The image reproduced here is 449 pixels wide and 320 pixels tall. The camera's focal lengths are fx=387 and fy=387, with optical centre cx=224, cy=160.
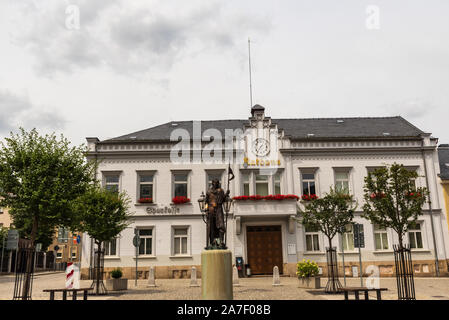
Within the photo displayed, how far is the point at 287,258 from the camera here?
2591cm

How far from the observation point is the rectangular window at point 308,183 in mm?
27203

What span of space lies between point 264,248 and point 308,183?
18.1 ft

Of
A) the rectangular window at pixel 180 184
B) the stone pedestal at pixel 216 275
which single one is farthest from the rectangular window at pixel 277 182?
the stone pedestal at pixel 216 275

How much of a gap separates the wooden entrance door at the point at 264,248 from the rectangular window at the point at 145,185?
7.33m

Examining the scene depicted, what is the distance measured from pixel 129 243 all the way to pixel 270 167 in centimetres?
1097

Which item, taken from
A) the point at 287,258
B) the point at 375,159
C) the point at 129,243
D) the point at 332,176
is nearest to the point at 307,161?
the point at 332,176

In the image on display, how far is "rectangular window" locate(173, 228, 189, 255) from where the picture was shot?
2648 cm

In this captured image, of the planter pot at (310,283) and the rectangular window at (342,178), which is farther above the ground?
the rectangular window at (342,178)

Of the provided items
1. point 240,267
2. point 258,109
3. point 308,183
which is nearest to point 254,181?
point 308,183

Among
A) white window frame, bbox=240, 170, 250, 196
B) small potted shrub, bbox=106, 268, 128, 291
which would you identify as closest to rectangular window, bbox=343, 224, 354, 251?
white window frame, bbox=240, 170, 250, 196

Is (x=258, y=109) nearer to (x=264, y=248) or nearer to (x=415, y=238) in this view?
(x=264, y=248)

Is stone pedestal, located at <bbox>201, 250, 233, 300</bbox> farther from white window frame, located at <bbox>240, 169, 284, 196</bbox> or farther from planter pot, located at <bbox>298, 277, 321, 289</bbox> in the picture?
white window frame, located at <bbox>240, 169, 284, 196</bbox>

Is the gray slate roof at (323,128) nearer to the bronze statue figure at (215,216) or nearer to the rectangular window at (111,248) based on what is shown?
the rectangular window at (111,248)

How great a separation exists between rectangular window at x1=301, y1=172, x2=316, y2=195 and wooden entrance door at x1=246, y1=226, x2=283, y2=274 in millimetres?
3249
